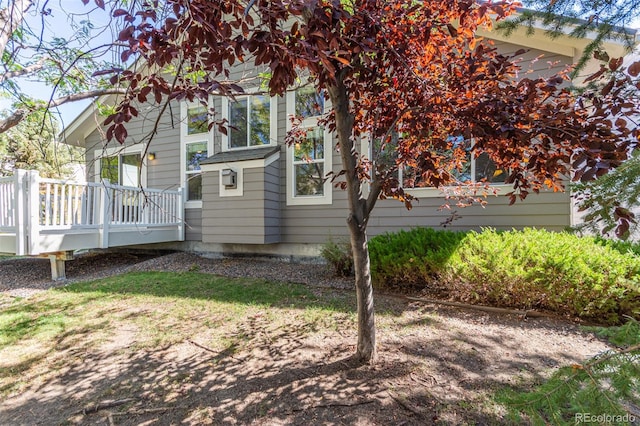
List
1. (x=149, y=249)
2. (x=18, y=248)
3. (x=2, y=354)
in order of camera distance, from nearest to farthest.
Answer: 1. (x=2, y=354)
2. (x=18, y=248)
3. (x=149, y=249)

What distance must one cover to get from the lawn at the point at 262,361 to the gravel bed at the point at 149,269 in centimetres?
124

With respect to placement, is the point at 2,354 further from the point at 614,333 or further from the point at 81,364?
the point at 614,333

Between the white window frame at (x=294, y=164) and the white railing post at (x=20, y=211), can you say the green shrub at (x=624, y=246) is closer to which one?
the white window frame at (x=294, y=164)

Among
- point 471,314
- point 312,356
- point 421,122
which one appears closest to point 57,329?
point 312,356

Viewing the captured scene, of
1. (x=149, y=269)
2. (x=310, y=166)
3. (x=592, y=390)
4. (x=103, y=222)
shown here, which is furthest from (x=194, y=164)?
(x=592, y=390)

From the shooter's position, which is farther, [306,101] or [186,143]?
[186,143]

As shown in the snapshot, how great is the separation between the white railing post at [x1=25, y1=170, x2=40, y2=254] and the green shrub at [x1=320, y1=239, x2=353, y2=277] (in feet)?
16.9

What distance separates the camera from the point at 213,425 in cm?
189

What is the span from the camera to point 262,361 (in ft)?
Result: 8.64

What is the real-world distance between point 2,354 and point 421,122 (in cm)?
441

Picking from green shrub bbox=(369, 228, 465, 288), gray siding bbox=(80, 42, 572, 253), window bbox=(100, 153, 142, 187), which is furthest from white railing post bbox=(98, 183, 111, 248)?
green shrub bbox=(369, 228, 465, 288)

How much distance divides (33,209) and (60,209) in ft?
1.42

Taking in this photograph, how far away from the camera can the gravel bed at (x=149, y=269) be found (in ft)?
18.0

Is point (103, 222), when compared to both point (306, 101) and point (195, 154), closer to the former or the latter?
point (195, 154)
